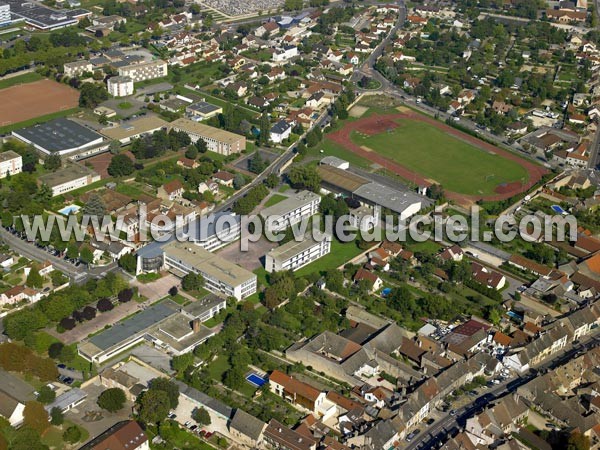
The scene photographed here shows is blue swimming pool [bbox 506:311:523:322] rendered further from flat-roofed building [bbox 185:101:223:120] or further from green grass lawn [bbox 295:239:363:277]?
flat-roofed building [bbox 185:101:223:120]

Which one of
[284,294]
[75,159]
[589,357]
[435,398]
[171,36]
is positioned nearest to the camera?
[435,398]

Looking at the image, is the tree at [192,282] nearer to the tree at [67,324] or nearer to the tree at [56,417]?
the tree at [67,324]

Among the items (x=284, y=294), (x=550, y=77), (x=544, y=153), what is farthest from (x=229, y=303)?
(x=550, y=77)

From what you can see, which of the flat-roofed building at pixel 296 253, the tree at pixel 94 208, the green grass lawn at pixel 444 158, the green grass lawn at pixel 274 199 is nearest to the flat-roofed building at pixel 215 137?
the green grass lawn at pixel 274 199

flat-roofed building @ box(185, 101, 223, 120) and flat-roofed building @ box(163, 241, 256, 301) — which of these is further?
flat-roofed building @ box(185, 101, 223, 120)

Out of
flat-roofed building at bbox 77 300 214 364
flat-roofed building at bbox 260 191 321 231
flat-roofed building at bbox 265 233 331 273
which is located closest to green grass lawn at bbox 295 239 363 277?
flat-roofed building at bbox 265 233 331 273

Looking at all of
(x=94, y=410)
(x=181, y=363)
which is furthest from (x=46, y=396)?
(x=181, y=363)

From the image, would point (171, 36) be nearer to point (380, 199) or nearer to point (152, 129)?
point (152, 129)
